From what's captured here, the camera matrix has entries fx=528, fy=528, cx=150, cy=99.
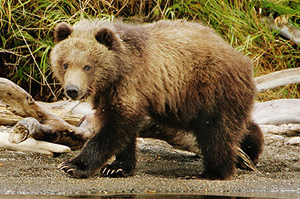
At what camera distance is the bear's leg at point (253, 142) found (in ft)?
21.4

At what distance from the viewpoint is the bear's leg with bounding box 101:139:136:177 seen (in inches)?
225

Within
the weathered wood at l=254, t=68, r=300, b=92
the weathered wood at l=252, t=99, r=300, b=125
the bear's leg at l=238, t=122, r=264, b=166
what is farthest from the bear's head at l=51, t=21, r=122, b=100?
the weathered wood at l=254, t=68, r=300, b=92

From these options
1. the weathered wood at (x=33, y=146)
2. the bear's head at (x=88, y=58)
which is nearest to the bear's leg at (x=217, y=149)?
the bear's head at (x=88, y=58)

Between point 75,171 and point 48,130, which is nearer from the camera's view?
point 75,171

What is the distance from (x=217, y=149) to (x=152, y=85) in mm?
1025

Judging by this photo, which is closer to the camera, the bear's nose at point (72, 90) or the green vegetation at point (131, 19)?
the bear's nose at point (72, 90)

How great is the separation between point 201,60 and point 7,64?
4188mm

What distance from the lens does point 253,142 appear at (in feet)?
21.5

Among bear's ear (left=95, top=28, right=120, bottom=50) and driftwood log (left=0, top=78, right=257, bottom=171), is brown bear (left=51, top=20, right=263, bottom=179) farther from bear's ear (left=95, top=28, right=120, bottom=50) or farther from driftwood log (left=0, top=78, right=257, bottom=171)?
driftwood log (left=0, top=78, right=257, bottom=171)

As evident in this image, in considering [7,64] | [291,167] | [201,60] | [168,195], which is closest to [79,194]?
[168,195]

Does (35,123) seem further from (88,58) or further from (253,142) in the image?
(253,142)

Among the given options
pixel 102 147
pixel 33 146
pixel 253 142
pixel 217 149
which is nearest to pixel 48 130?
pixel 33 146

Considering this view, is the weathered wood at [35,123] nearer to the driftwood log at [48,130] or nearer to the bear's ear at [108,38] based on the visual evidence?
the driftwood log at [48,130]

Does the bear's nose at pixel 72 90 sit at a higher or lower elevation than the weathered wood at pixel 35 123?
higher
